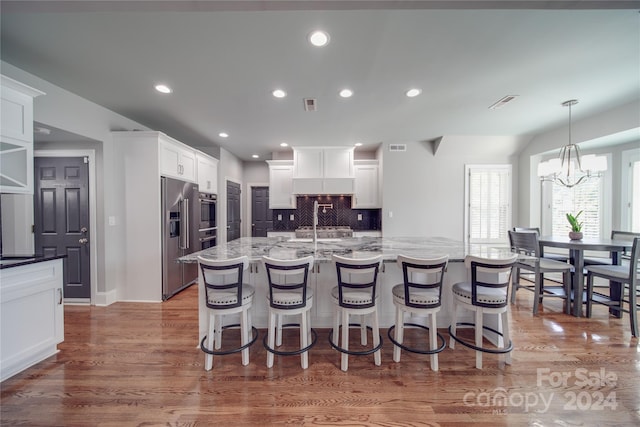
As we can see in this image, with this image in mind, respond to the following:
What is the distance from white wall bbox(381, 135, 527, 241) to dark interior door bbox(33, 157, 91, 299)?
4.87 meters

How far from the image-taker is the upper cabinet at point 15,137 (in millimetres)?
1948

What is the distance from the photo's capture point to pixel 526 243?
128 inches

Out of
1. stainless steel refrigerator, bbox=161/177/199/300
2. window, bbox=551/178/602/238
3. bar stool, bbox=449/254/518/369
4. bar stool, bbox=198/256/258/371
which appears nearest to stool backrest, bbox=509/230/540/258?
bar stool, bbox=449/254/518/369

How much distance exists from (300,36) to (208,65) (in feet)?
3.16

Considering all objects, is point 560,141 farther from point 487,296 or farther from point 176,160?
point 176,160

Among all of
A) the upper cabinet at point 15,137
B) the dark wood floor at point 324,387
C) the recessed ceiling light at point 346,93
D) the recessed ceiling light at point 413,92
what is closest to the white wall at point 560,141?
the dark wood floor at point 324,387

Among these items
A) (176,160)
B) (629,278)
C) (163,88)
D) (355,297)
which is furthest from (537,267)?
(176,160)

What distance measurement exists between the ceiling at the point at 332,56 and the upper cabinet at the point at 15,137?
0.41 metres

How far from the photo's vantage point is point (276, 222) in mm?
5820

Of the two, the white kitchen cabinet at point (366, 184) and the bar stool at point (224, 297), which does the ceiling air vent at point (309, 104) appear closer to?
the bar stool at point (224, 297)

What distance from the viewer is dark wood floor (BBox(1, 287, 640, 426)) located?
5.13 ft

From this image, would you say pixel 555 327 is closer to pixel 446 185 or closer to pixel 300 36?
pixel 446 185

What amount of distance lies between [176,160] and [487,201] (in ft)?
19.4

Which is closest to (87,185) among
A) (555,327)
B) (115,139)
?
(115,139)
